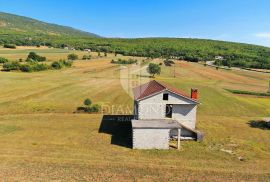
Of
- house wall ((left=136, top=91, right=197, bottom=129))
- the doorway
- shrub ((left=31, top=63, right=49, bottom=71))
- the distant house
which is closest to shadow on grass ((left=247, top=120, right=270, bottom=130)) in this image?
the distant house

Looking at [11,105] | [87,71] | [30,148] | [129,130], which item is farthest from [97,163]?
[87,71]

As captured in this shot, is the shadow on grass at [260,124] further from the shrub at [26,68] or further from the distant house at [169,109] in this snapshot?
the shrub at [26,68]

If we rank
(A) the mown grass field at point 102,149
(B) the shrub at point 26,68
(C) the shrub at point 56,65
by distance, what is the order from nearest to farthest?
(A) the mown grass field at point 102,149, (B) the shrub at point 26,68, (C) the shrub at point 56,65

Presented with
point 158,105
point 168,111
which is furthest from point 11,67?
point 168,111

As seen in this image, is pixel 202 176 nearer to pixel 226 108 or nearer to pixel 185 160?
pixel 185 160

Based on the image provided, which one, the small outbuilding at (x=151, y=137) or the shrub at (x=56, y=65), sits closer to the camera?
the small outbuilding at (x=151, y=137)

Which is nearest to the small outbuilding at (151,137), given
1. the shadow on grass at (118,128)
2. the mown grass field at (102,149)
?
the mown grass field at (102,149)
